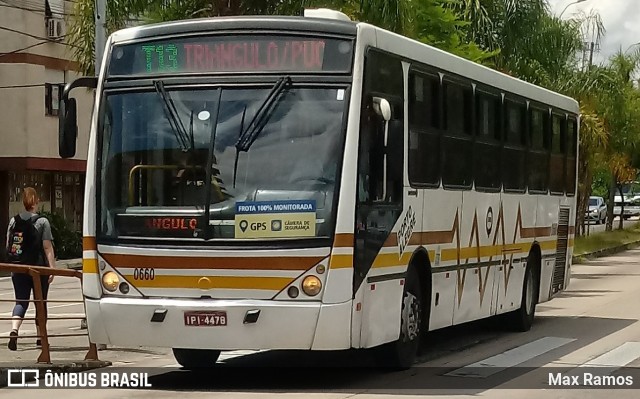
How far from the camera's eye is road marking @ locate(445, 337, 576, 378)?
12927 mm

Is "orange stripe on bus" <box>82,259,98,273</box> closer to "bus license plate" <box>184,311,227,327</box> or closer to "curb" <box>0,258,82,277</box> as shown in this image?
"bus license plate" <box>184,311,227,327</box>

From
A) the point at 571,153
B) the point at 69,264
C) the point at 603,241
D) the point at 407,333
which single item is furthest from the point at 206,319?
the point at 603,241

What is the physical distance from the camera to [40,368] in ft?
40.2

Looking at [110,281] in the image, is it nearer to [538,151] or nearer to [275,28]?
[275,28]

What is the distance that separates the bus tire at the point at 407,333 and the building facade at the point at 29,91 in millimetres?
26255

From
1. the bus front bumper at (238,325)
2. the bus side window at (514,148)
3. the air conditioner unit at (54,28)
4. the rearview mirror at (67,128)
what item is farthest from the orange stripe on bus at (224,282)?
the air conditioner unit at (54,28)

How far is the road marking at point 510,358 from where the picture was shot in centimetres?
1293

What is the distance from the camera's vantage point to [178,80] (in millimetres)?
11406

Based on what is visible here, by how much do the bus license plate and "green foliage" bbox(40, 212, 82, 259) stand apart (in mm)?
27516

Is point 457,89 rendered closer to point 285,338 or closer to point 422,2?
point 285,338

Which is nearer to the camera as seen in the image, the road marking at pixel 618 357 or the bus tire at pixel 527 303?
the road marking at pixel 618 357

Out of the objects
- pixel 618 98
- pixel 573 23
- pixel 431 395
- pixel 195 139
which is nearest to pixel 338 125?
pixel 195 139

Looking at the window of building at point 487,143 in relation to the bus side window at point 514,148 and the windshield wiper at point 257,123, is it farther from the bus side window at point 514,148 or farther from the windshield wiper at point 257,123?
the windshield wiper at point 257,123

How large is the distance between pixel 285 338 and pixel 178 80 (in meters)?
2.46
